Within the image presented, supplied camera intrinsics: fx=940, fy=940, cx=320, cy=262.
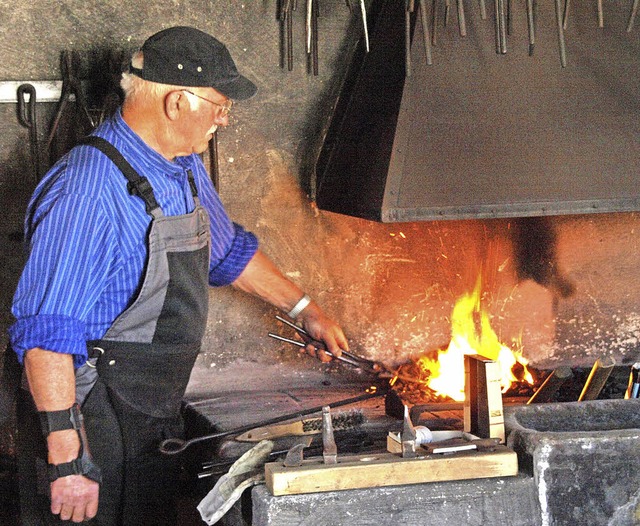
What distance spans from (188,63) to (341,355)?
4.04ft

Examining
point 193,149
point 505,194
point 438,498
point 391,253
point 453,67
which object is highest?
point 453,67

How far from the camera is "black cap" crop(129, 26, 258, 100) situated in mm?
2670

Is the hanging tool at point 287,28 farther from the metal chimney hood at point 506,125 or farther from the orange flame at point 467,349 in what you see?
the orange flame at point 467,349

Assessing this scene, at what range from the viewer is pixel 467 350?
384 centimetres

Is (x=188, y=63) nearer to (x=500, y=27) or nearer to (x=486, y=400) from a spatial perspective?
(x=500, y=27)

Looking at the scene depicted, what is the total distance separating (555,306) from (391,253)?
0.76 metres

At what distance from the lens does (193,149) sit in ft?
9.14

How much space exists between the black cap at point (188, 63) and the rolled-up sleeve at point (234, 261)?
2.18ft

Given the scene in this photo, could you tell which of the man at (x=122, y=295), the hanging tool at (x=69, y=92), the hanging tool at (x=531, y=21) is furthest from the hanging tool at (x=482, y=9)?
the hanging tool at (x=69, y=92)

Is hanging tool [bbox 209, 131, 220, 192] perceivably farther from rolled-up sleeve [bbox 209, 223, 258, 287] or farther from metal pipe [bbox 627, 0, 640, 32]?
metal pipe [bbox 627, 0, 640, 32]

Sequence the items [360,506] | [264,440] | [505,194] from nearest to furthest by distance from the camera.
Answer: [360,506] < [264,440] < [505,194]

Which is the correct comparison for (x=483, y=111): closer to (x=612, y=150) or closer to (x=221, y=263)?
(x=612, y=150)

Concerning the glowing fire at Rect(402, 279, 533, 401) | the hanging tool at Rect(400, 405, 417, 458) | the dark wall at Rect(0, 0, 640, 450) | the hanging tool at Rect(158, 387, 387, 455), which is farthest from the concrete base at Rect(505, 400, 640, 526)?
the dark wall at Rect(0, 0, 640, 450)

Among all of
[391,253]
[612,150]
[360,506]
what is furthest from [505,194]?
[360,506]
